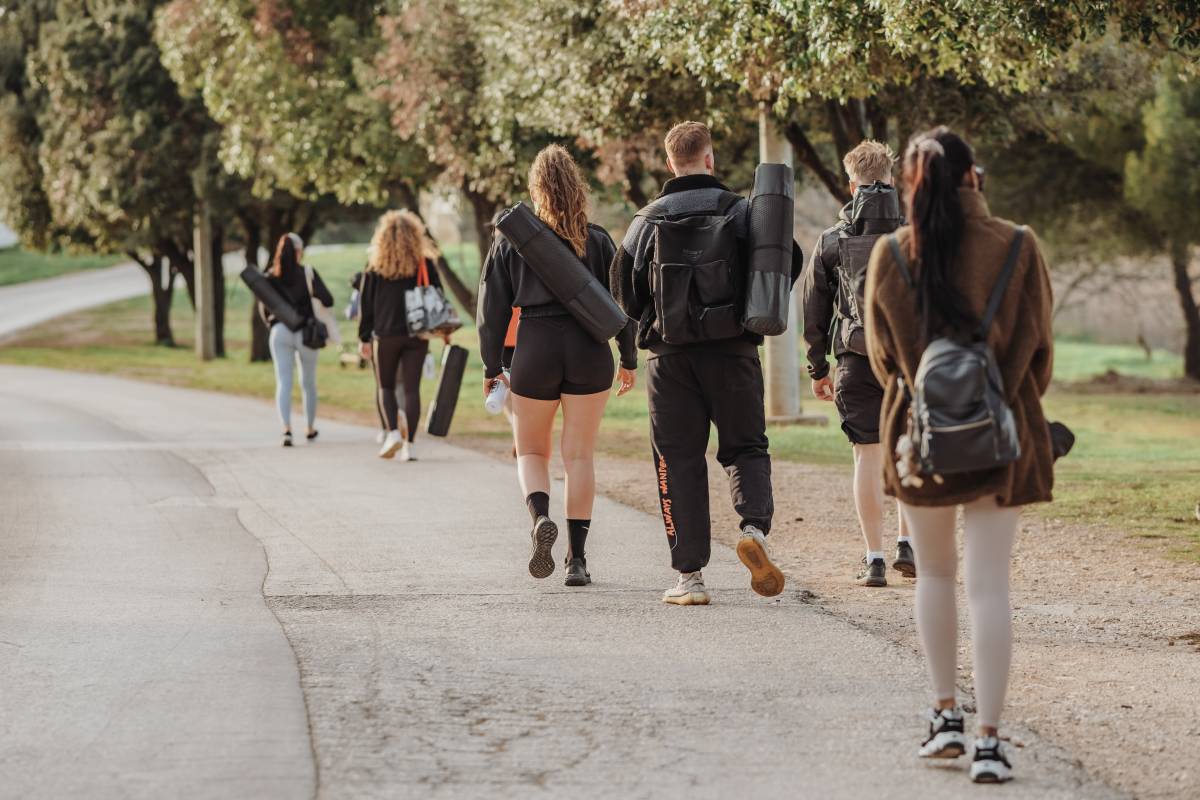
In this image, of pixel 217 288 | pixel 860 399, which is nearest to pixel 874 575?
pixel 860 399

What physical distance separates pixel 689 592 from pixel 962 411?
9.66ft

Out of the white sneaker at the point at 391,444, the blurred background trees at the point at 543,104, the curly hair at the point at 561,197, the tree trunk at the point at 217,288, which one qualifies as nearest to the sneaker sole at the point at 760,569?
the curly hair at the point at 561,197

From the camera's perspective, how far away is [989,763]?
471 centimetres

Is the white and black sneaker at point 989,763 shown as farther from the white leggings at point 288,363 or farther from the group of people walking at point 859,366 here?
the white leggings at point 288,363

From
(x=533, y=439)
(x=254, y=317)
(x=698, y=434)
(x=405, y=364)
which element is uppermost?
(x=698, y=434)

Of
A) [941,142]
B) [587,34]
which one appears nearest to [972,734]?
[941,142]

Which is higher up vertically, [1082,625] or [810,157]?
[810,157]

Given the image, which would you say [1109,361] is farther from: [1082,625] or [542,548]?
[542,548]

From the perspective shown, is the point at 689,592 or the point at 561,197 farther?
the point at 561,197

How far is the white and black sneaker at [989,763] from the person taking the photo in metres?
4.70

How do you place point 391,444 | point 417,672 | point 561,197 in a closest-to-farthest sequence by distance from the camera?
point 417,672
point 561,197
point 391,444

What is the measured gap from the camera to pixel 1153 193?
88.4 ft

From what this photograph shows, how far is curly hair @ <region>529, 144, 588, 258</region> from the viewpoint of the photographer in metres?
7.89

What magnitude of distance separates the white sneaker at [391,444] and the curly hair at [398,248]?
4.26 ft
